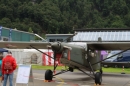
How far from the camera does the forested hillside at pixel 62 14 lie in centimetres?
10200

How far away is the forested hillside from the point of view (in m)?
102

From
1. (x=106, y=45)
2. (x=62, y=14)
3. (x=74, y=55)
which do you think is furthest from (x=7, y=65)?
(x=62, y=14)

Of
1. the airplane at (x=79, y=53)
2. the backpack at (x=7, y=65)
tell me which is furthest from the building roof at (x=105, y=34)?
the backpack at (x=7, y=65)

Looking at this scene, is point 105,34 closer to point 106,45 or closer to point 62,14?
point 106,45

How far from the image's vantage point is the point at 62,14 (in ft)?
367

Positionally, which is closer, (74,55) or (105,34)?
(74,55)

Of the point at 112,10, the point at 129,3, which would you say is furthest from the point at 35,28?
the point at 129,3

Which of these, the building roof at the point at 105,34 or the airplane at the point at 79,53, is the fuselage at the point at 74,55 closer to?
the airplane at the point at 79,53

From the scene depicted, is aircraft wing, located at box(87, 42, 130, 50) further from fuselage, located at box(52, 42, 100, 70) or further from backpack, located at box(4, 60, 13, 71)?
backpack, located at box(4, 60, 13, 71)

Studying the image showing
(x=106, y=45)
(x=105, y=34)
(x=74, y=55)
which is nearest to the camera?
(x=74, y=55)

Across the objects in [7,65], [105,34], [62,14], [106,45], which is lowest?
[105,34]

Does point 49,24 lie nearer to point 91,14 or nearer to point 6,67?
point 91,14

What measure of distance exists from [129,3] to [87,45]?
106 m

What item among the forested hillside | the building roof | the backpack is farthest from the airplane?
the forested hillside
